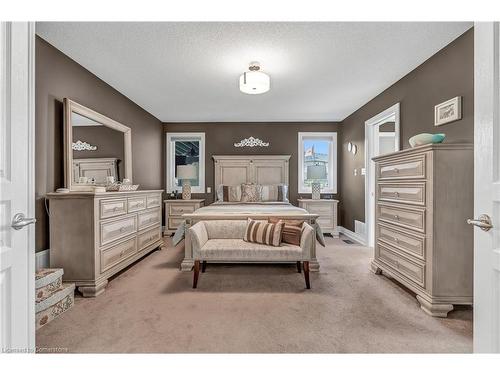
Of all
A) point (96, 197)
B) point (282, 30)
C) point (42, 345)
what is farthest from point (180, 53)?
point (42, 345)

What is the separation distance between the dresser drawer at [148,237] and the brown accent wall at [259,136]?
5.69ft

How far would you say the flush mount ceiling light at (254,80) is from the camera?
2.66m

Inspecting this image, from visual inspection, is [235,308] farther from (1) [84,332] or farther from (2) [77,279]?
(2) [77,279]

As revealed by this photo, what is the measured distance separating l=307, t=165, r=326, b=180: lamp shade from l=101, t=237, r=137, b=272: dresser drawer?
12.3 feet

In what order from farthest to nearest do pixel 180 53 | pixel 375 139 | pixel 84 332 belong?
pixel 375 139, pixel 180 53, pixel 84 332

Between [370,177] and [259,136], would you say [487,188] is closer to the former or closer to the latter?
[370,177]

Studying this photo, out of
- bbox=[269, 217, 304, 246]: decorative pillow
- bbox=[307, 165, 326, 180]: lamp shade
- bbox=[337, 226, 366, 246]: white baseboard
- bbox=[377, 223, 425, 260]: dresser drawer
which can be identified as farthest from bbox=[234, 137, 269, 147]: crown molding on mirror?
bbox=[377, 223, 425, 260]: dresser drawer

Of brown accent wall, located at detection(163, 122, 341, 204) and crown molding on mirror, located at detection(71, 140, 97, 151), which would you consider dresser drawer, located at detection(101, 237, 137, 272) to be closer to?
crown molding on mirror, located at detection(71, 140, 97, 151)

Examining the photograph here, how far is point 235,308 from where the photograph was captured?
2061 millimetres

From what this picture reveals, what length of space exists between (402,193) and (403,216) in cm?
23

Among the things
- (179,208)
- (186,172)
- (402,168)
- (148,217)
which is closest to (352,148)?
(402,168)

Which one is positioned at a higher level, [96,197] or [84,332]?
[96,197]
